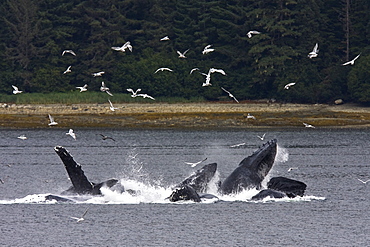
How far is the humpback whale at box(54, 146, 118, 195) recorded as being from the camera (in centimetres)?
2930

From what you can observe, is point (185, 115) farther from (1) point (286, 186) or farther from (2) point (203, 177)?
(2) point (203, 177)

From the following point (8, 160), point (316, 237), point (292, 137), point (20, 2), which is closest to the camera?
point (316, 237)

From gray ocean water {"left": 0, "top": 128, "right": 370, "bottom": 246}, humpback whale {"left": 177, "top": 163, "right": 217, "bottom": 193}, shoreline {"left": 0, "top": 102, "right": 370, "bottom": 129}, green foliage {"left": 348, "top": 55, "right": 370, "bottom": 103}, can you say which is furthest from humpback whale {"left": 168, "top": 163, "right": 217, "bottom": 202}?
green foliage {"left": 348, "top": 55, "right": 370, "bottom": 103}

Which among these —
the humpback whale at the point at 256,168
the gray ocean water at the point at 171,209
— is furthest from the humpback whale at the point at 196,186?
the humpback whale at the point at 256,168

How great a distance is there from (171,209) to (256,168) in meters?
3.52

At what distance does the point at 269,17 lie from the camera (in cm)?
9619

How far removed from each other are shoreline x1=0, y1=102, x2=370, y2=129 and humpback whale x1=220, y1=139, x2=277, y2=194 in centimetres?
4265

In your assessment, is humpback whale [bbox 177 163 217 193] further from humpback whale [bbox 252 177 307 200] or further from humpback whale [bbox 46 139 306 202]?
humpback whale [bbox 252 177 307 200]

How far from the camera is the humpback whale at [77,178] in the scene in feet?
96.1

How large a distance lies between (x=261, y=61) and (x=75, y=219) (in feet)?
225

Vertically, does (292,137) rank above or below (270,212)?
below

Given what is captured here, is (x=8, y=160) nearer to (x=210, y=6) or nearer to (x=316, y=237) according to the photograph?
(x=316, y=237)

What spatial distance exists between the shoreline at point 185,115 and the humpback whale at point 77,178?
42.4 m

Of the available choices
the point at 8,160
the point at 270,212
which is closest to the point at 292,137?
the point at 8,160
